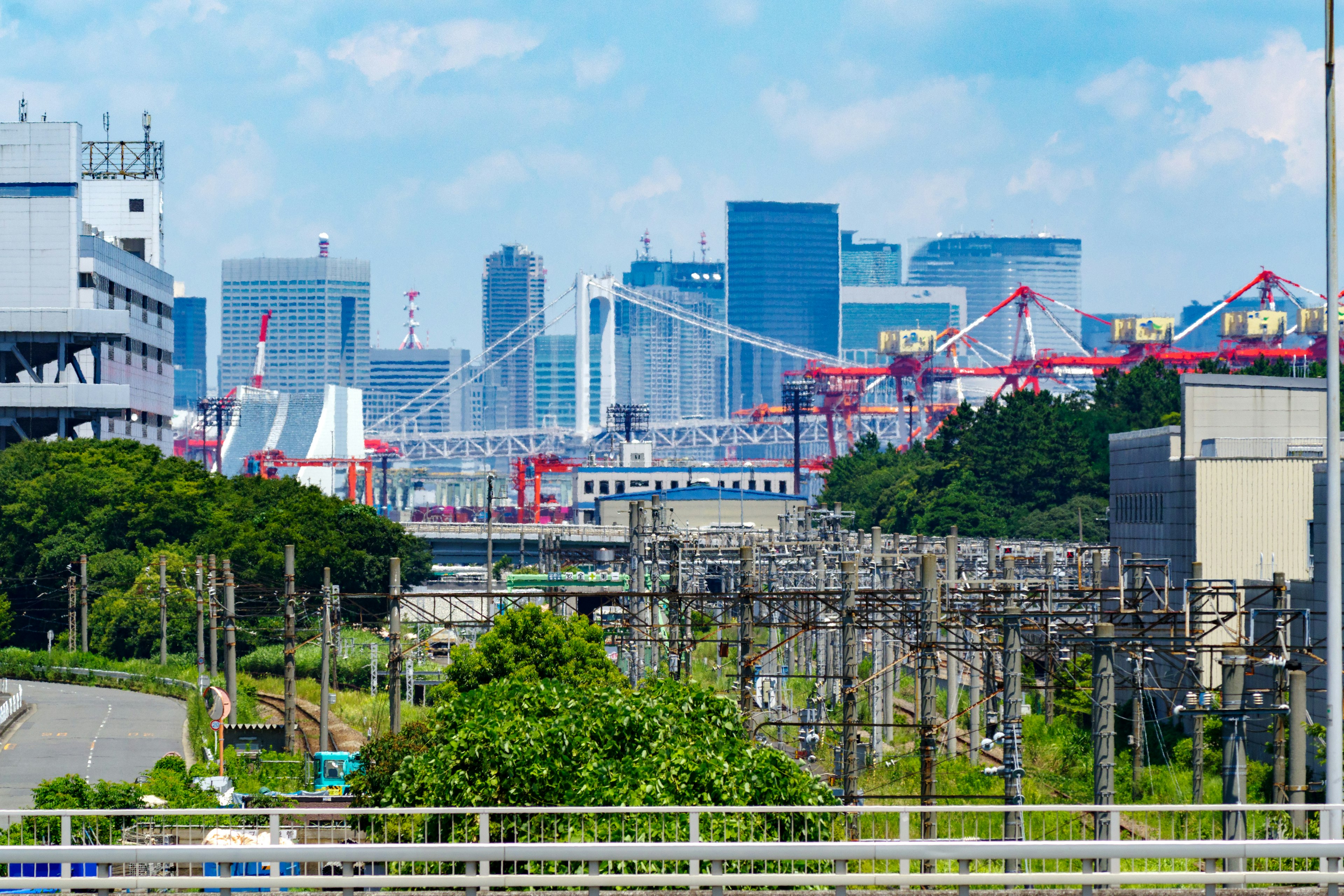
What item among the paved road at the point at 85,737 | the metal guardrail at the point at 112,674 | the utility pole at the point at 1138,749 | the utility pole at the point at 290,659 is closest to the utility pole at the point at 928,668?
the utility pole at the point at 1138,749

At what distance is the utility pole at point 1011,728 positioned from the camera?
26.6 metres

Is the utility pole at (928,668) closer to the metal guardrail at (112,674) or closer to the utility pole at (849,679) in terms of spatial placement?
the utility pole at (849,679)

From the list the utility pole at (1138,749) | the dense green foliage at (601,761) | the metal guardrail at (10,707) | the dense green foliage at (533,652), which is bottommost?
the metal guardrail at (10,707)

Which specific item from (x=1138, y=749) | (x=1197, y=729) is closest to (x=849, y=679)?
(x=1197, y=729)

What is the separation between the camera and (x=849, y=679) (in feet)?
126

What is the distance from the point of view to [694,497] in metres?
163

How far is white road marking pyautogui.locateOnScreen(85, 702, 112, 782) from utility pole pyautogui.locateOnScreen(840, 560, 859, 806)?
17559 millimetres

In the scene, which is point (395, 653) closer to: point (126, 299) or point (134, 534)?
point (134, 534)

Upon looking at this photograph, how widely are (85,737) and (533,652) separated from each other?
51.4 feet

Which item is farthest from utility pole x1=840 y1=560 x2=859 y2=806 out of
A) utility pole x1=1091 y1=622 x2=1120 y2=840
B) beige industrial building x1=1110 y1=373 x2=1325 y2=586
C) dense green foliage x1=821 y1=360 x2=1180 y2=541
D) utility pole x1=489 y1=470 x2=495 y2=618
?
dense green foliage x1=821 y1=360 x2=1180 y2=541

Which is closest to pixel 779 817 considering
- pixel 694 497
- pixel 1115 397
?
pixel 1115 397

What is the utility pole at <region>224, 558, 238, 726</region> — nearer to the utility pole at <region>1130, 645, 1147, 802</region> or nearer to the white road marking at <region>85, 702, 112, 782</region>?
the white road marking at <region>85, 702, 112, 782</region>

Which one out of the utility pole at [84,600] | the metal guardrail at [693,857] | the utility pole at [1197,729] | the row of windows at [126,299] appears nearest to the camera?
the metal guardrail at [693,857]

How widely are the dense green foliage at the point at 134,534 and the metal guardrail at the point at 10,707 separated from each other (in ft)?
51.2
